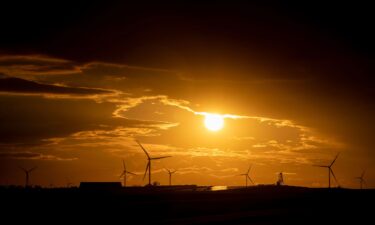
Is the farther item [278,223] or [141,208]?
[141,208]

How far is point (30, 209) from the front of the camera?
79.2 metres

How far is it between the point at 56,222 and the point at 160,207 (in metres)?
29.9

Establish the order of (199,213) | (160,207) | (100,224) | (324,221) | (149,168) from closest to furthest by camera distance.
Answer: (100,224), (324,221), (199,213), (160,207), (149,168)

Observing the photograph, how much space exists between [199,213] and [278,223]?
2181 cm

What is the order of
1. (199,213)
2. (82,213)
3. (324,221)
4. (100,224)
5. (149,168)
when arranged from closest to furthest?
(100,224) → (324,221) → (82,213) → (199,213) → (149,168)

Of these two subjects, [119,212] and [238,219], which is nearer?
[238,219]

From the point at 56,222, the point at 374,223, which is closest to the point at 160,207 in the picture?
the point at 56,222

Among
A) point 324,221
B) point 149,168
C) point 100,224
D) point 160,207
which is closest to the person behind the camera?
point 100,224

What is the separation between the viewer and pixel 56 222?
202 ft

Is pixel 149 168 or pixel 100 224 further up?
pixel 149 168

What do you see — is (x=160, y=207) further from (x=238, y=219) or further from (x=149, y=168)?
(x=149, y=168)

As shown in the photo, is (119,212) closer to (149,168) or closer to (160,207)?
(160,207)

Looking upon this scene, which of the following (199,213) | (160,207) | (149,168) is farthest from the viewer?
(149,168)

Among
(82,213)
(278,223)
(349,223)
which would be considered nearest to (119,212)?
(82,213)
